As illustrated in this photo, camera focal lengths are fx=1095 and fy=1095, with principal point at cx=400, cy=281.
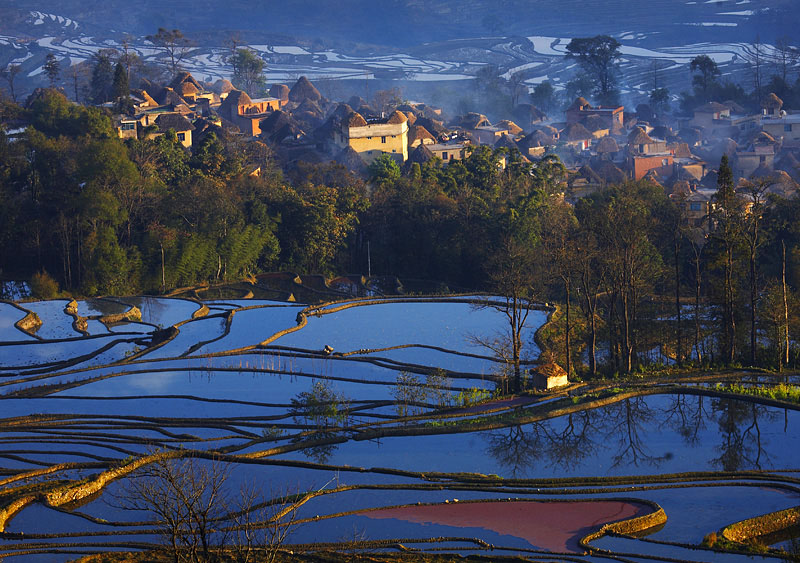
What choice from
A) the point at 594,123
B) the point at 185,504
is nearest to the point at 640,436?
the point at 185,504

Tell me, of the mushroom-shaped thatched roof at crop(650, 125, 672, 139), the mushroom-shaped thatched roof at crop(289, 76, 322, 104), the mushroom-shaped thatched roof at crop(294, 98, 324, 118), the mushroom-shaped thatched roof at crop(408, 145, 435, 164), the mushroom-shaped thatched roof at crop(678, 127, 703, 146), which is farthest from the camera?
the mushroom-shaped thatched roof at crop(289, 76, 322, 104)

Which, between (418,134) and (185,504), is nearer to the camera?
(185,504)

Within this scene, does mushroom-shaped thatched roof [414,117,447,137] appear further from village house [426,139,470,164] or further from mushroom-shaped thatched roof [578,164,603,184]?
mushroom-shaped thatched roof [578,164,603,184]

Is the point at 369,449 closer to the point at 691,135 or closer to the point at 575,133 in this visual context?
the point at 575,133

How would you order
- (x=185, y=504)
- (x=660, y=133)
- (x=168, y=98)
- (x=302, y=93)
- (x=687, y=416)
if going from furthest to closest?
1. (x=302, y=93)
2. (x=660, y=133)
3. (x=168, y=98)
4. (x=687, y=416)
5. (x=185, y=504)

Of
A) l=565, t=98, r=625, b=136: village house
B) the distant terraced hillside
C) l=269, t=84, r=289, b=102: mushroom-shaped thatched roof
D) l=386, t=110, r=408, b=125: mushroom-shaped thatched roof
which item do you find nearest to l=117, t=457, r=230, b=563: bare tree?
l=386, t=110, r=408, b=125: mushroom-shaped thatched roof

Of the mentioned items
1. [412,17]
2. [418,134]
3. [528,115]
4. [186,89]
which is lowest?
[528,115]
